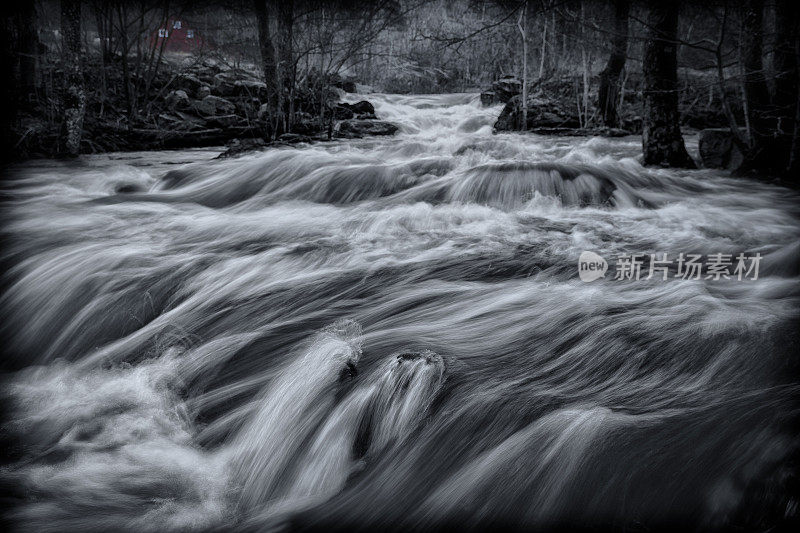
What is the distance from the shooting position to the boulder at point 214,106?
9234mm

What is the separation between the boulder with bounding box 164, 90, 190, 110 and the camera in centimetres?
915

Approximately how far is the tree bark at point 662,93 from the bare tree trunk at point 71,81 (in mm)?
6307

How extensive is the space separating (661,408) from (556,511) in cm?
64

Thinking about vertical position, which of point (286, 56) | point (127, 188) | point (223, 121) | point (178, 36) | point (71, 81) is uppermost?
point (178, 36)

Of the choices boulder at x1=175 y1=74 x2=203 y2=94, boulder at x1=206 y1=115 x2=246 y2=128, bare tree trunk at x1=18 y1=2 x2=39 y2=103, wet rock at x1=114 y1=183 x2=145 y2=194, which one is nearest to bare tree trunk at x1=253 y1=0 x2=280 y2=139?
boulder at x1=206 y1=115 x2=246 y2=128

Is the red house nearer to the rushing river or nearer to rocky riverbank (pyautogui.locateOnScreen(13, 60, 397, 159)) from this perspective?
rocky riverbank (pyautogui.locateOnScreen(13, 60, 397, 159))

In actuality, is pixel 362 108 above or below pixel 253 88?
below

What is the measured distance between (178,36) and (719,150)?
31.7ft

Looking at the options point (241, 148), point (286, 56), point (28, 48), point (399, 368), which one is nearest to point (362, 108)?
point (286, 56)

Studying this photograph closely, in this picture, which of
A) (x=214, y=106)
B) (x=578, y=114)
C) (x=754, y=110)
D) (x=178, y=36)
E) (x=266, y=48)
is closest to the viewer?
(x=754, y=110)

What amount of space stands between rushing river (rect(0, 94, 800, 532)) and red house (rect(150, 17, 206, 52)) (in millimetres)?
5423

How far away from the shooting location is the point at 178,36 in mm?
10000

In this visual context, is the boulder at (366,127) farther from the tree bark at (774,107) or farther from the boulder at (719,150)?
the tree bark at (774,107)

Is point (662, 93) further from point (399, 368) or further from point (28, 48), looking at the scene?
point (28, 48)
